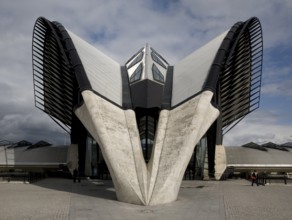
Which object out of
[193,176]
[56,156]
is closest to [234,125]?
[193,176]

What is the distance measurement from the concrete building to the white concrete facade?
0.16ft

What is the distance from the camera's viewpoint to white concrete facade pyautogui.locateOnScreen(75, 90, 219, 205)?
58.8ft

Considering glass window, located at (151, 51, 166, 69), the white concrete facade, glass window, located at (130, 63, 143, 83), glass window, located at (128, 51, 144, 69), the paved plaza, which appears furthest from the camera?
glass window, located at (151, 51, 166, 69)

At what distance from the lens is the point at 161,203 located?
1741cm

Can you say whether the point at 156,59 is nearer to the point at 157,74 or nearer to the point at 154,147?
the point at 157,74

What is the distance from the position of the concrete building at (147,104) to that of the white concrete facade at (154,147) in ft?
0.16

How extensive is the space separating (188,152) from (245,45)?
22.9 metres

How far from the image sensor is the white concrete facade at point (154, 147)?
58.8 feet

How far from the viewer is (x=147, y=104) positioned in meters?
29.0

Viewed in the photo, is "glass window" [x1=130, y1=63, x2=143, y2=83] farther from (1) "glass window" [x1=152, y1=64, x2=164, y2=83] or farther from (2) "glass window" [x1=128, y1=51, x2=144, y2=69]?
(2) "glass window" [x1=128, y1=51, x2=144, y2=69]

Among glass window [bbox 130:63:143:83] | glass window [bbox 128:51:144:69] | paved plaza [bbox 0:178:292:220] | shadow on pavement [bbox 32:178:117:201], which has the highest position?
glass window [bbox 128:51:144:69]

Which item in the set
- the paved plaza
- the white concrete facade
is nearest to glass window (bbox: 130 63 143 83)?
the white concrete facade

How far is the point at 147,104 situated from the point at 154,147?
8028 millimetres

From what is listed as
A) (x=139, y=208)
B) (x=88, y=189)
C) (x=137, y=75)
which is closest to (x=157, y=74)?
(x=137, y=75)
